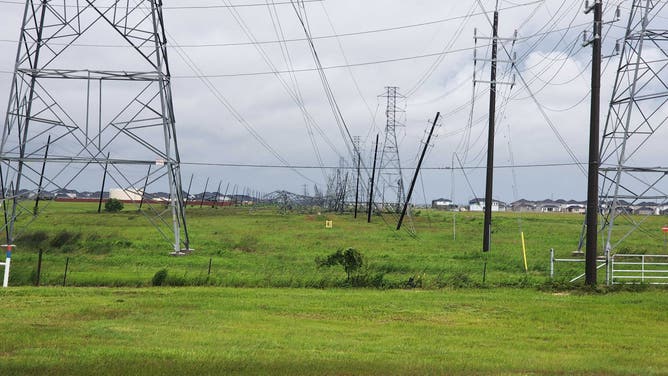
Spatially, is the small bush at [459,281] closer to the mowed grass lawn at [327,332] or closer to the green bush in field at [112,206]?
the mowed grass lawn at [327,332]

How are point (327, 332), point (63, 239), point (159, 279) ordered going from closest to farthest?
point (327, 332) → point (159, 279) → point (63, 239)

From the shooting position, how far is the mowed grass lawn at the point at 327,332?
991cm

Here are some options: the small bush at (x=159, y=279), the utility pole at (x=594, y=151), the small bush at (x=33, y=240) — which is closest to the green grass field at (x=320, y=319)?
the small bush at (x=159, y=279)

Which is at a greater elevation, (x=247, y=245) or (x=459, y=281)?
(x=247, y=245)

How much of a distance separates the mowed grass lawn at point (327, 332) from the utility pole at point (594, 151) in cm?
151

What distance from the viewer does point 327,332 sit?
534 inches

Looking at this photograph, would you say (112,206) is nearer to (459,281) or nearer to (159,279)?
(159,279)

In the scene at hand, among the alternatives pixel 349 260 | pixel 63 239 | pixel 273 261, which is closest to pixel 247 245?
pixel 273 261

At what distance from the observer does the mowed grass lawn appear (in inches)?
390

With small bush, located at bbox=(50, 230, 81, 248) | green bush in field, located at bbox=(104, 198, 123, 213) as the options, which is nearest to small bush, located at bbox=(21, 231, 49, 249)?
small bush, located at bbox=(50, 230, 81, 248)

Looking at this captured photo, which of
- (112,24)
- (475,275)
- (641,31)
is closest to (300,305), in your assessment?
(475,275)

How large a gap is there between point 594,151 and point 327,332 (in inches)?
519

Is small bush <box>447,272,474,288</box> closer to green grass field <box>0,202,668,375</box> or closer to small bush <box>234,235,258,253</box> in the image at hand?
green grass field <box>0,202,668,375</box>


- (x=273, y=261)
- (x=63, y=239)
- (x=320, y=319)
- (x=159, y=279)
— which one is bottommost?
(x=320, y=319)
